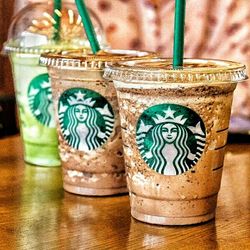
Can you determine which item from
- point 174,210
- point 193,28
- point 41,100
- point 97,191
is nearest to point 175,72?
point 174,210

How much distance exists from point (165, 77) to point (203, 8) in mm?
671

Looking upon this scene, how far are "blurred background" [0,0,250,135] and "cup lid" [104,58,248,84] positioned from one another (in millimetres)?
540

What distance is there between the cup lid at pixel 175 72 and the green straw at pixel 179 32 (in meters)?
0.01

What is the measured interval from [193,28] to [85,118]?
531 millimetres

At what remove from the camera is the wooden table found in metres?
0.86

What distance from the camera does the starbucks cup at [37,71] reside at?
125 centimetres

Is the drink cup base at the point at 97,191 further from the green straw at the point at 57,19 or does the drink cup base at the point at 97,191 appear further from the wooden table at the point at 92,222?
the green straw at the point at 57,19

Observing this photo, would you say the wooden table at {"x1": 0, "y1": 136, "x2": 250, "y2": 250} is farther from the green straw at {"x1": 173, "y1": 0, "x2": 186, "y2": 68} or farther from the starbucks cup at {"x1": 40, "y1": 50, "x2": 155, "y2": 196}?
the green straw at {"x1": 173, "y1": 0, "x2": 186, "y2": 68}

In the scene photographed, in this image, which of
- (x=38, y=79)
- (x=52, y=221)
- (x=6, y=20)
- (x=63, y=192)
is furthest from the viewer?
(x=6, y=20)

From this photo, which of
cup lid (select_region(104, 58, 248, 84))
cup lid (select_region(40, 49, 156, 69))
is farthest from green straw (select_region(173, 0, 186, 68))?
cup lid (select_region(40, 49, 156, 69))

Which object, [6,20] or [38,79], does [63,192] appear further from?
[6,20]

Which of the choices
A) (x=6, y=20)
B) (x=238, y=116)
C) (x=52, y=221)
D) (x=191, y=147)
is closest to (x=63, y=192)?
(x=52, y=221)

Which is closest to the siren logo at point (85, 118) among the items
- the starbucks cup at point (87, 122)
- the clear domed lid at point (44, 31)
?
the starbucks cup at point (87, 122)

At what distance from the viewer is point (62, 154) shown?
3.61 feet
